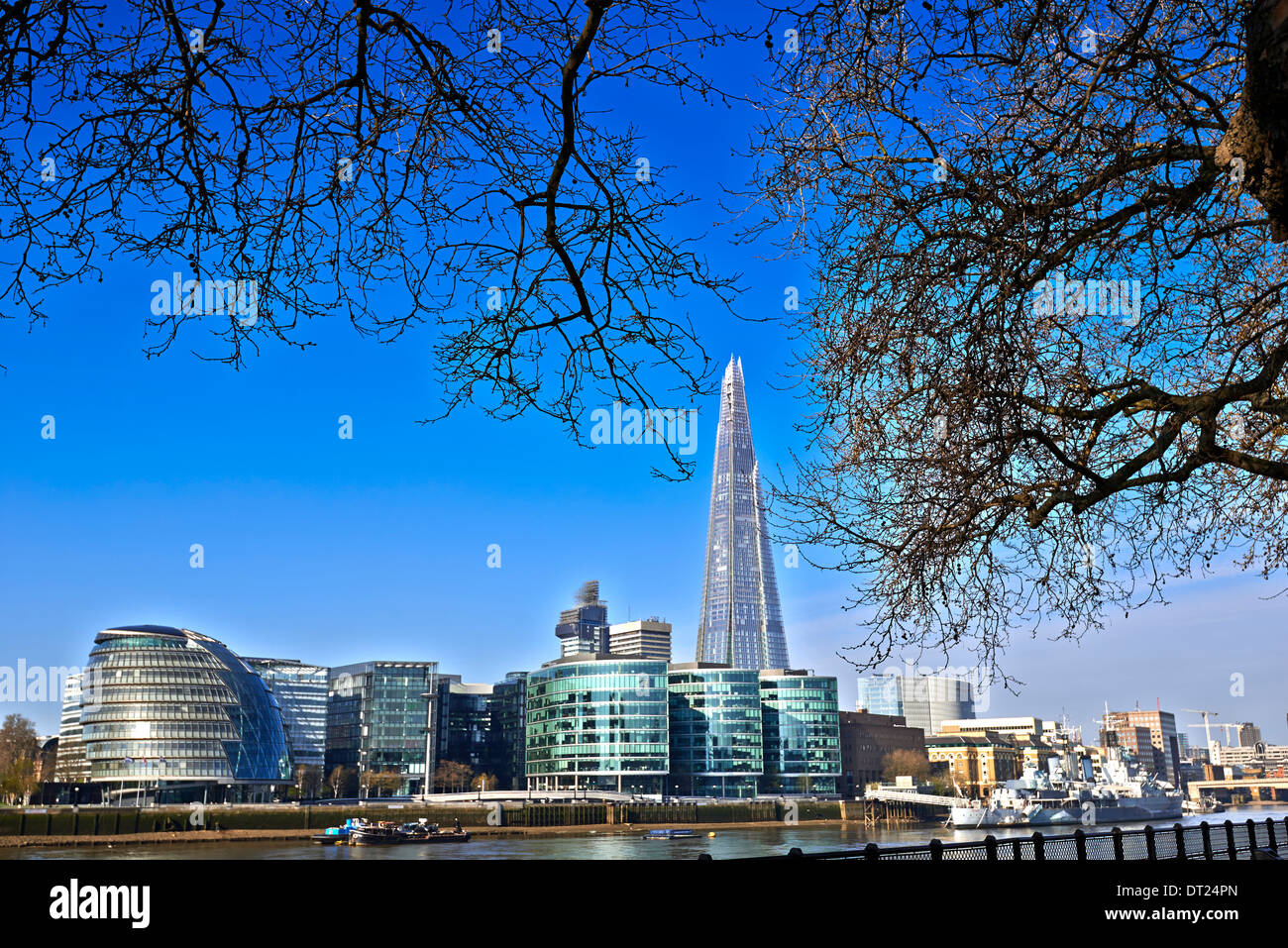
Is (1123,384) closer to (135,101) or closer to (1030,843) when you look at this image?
(135,101)

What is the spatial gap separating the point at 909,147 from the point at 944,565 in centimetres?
333

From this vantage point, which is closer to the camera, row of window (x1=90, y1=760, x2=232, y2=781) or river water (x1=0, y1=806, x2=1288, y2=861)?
river water (x1=0, y1=806, x2=1288, y2=861)

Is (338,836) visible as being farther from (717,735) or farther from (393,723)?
(393,723)

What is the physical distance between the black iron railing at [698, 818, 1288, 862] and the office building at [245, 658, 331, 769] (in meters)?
136

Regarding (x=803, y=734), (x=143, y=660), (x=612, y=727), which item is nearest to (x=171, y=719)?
(x=143, y=660)

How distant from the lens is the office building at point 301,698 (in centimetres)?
13975

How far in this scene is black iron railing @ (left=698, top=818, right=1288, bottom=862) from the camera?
34.2 feet

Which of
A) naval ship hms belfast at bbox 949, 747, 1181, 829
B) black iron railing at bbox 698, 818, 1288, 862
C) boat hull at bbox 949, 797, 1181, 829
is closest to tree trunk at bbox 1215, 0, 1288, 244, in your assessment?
black iron railing at bbox 698, 818, 1288, 862

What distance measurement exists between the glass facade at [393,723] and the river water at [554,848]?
5460cm

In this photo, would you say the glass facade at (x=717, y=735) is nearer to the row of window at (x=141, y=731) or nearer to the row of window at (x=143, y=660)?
the row of window at (x=141, y=731)

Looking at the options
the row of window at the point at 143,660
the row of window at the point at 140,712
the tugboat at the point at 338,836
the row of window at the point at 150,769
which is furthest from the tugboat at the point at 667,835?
the row of window at the point at 143,660

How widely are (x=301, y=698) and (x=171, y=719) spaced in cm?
5120

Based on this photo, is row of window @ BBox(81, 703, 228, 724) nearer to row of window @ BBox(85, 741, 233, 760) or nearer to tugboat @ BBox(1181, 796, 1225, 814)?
row of window @ BBox(85, 741, 233, 760)
